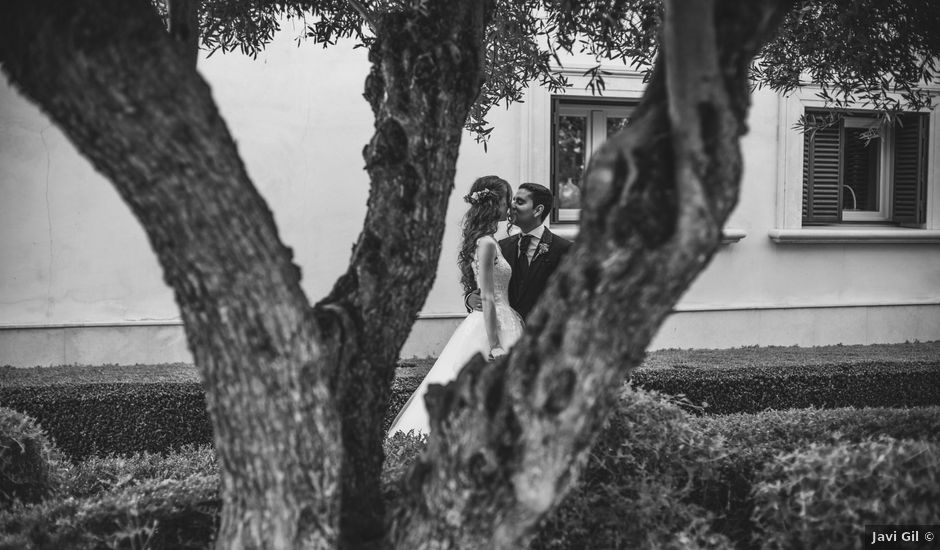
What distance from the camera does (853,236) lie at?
34.1 ft

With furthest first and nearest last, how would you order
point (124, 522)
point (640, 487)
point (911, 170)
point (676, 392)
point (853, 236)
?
1. point (911, 170)
2. point (853, 236)
3. point (676, 392)
4. point (640, 487)
5. point (124, 522)

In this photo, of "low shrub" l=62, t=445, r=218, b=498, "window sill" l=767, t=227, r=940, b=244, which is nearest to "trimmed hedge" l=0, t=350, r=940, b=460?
"window sill" l=767, t=227, r=940, b=244

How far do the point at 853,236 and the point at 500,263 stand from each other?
6.92 meters

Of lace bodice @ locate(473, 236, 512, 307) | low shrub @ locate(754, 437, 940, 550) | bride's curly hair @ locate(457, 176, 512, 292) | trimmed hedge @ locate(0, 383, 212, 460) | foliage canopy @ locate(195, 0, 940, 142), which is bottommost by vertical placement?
trimmed hedge @ locate(0, 383, 212, 460)

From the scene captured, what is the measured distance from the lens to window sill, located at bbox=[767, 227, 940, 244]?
33.7 feet

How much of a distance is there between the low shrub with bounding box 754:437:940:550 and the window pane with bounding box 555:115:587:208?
7.18 meters

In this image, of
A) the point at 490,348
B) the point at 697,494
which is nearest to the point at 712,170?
the point at 697,494

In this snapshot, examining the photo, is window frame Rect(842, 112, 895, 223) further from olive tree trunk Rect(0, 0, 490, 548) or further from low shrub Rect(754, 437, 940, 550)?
olive tree trunk Rect(0, 0, 490, 548)

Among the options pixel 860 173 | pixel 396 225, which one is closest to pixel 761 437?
pixel 396 225

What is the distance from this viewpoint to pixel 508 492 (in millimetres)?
2059

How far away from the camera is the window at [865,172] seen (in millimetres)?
10602

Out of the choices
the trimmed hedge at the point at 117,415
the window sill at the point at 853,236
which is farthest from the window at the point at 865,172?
the trimmed hedge at the point at 117,415

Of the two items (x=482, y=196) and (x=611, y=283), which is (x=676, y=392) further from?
(x=611, y=283)

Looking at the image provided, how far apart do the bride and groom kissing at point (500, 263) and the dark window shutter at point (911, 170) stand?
24.8ft
